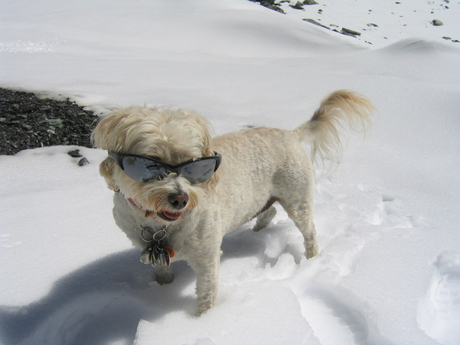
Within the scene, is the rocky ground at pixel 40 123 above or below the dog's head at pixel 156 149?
below

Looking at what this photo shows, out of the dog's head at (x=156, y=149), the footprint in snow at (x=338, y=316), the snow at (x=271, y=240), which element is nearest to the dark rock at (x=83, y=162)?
the snow at (x=271, y=240)

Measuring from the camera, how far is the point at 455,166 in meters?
4.26

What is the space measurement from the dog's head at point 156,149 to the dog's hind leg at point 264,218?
1.60m

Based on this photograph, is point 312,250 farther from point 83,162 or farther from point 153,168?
point 83,162

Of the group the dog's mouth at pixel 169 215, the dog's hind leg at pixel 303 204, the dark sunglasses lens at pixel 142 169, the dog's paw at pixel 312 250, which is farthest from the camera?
the dog's paw at pixel 312 250

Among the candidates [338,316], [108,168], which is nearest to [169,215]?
[108,168]

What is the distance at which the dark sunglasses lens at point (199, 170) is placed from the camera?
189cm

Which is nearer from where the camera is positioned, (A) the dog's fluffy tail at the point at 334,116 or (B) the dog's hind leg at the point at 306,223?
(B) the dog's hind leg at the point at 306,223

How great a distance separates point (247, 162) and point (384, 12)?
31.3 metres

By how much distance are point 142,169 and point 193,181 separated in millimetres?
308

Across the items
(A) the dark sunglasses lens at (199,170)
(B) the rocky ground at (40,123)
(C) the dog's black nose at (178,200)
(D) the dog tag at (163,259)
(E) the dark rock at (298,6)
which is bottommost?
(B) the rocky ground at (40,123)

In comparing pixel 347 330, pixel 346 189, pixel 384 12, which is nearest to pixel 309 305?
pixel 347 330

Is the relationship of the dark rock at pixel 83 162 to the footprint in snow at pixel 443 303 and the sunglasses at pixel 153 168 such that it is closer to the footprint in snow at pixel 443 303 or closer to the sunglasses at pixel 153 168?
the sunglasses at pixel 153 168

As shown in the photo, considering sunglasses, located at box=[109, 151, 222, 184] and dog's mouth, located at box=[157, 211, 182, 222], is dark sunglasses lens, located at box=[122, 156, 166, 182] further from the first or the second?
dog's mouth, located at box=[157, 211, 182, 222]
